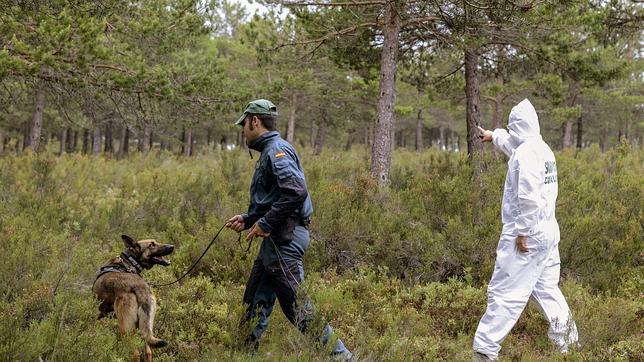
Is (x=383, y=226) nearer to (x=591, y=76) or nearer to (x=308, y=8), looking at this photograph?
(x=308, y=8)

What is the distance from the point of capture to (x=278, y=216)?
3904 mm

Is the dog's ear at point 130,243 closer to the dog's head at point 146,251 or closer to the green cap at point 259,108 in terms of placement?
the dog's head at point 146,251

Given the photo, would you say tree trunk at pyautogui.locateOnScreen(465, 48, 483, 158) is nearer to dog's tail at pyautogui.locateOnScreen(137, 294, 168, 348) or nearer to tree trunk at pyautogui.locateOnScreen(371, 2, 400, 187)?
tree trunk at pyautogui.locateOnScreen(371, 2, 400, 187)

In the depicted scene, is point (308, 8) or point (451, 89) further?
point (451, 89)

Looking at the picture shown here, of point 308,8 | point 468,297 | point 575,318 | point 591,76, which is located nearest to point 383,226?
point 468,297

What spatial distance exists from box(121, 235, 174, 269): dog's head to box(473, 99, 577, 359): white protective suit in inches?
112

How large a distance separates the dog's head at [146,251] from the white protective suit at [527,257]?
9.36 ft

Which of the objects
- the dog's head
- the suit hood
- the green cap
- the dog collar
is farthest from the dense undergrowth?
the suit hood

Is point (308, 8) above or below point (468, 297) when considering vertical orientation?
above

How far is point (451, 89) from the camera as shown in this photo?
13.7 meters

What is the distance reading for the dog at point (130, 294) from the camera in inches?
160

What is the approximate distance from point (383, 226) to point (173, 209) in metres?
3.52

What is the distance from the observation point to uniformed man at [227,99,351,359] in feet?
12.9

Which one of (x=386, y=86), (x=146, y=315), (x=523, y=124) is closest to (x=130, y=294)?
(x=146, y=315)
